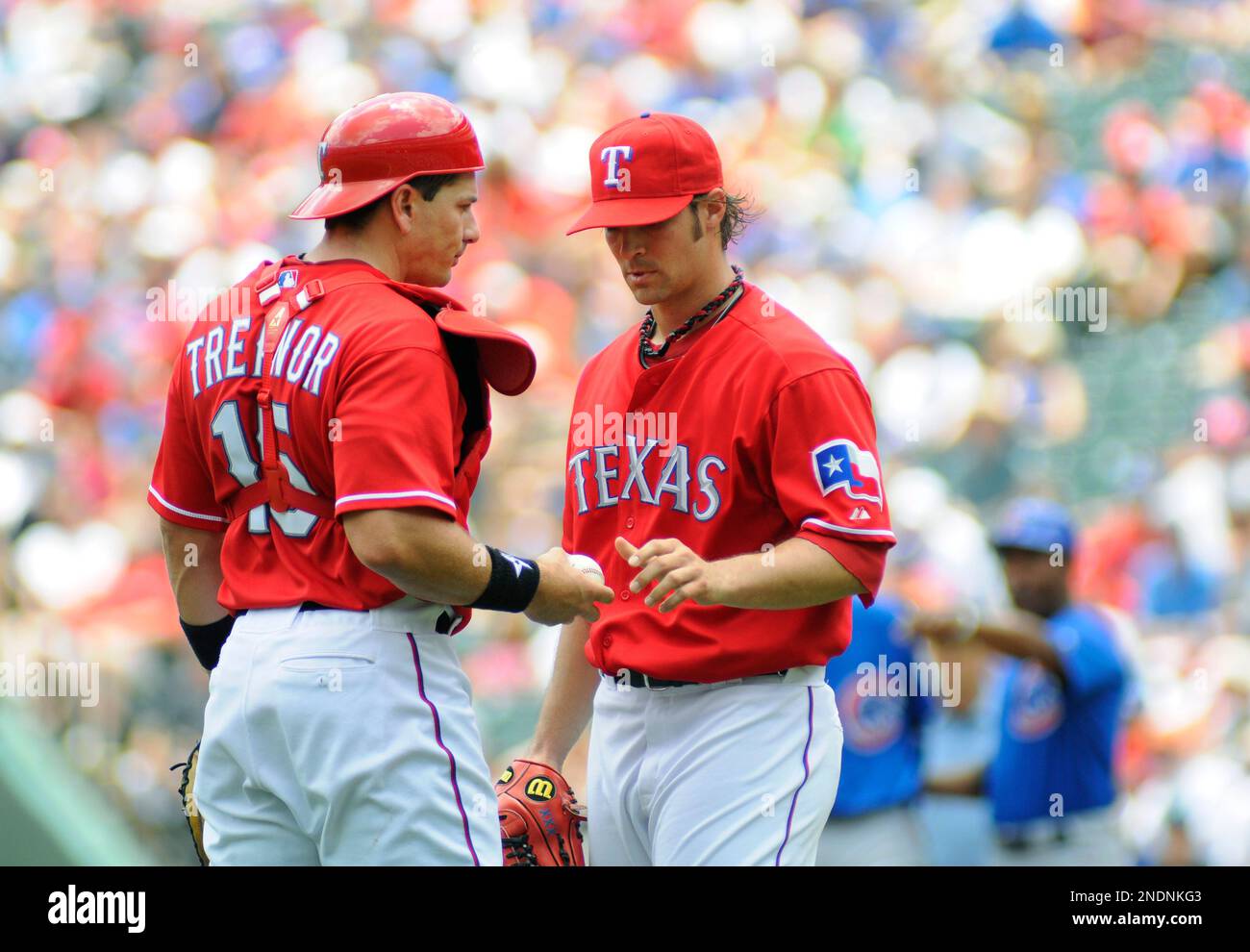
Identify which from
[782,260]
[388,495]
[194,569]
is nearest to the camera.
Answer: [388,495]

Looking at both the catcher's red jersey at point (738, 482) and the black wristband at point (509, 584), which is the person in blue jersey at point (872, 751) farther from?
the black wristband at point (509, 584)

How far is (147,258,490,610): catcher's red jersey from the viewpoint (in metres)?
2.35

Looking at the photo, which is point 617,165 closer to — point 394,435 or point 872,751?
point 394,435

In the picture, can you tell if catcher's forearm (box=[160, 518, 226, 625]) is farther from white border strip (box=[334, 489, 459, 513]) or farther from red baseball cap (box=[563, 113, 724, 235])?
red baseball cap (box=[563, 113, 724, 235])

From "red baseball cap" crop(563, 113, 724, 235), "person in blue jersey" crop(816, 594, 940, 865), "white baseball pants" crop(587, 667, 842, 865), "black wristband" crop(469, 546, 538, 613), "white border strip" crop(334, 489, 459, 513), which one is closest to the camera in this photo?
"white border strip" crop(334, 489, 459, 513)

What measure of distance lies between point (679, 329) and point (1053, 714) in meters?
2.34

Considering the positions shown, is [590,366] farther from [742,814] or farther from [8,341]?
[8,341]

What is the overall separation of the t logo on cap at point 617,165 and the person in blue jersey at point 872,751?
186cm

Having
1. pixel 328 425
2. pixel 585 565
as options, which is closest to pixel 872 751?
pixel 585 565

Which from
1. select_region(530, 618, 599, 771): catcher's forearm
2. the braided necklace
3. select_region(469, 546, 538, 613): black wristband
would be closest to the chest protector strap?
select_region(469, 546, 538, 613): black wristband

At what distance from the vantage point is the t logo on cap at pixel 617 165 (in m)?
2.82

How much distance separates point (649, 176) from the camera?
9.21 ft

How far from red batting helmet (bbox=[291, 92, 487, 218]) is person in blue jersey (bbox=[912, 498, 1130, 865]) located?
2.43 m
